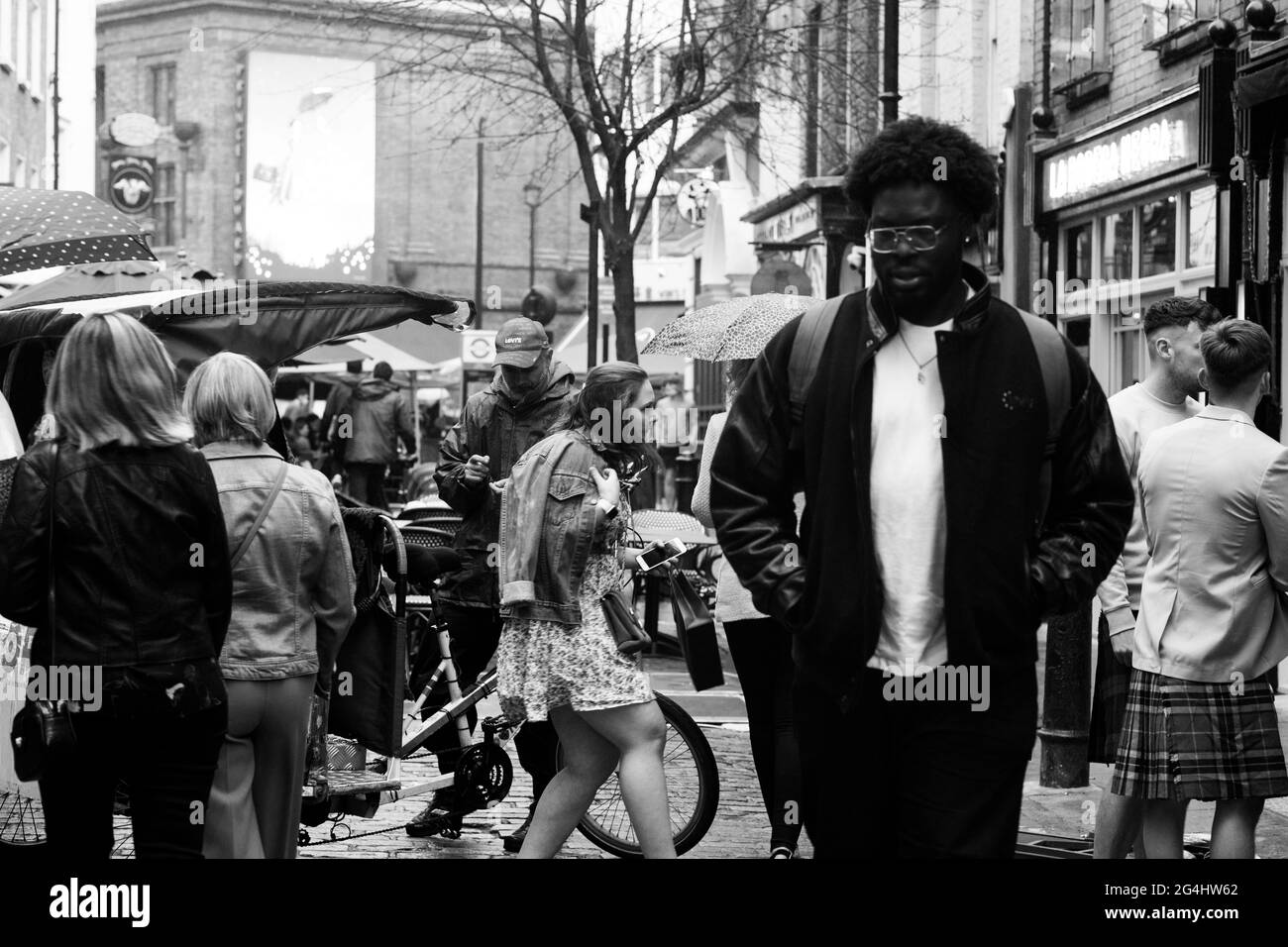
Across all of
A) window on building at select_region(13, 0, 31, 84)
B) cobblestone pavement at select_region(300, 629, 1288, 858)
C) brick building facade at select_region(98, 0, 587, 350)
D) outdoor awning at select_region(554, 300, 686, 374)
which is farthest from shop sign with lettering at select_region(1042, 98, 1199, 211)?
brick building facade at select_region(98, 0, 587, 350)

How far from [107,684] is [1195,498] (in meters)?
3.08

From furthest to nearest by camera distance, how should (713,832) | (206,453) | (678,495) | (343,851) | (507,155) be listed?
(507,155) → (678,495) → (713,832) → (343,851) → (206,453)

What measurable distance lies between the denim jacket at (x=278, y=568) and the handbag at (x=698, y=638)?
1.20 meters

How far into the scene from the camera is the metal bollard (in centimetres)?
812

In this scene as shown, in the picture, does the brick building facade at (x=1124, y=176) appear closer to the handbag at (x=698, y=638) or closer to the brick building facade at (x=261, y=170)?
the handbag at (x=698, y=638)

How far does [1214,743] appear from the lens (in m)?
5.56

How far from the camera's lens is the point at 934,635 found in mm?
3947

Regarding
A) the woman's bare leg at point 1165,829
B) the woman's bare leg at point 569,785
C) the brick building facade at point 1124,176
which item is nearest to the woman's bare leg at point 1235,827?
the woman's bare leg at point 1165,829

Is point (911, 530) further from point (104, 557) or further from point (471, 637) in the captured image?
point (471, 637)

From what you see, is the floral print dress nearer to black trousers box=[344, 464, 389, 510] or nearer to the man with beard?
the man with beard

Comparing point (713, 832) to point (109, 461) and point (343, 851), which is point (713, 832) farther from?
point (109, 461)

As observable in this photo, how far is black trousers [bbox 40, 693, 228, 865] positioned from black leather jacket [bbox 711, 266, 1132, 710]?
4.98 ft

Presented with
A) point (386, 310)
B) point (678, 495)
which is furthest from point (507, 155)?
point (386, 310)

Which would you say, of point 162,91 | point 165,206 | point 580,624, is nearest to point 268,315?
point 580,624
